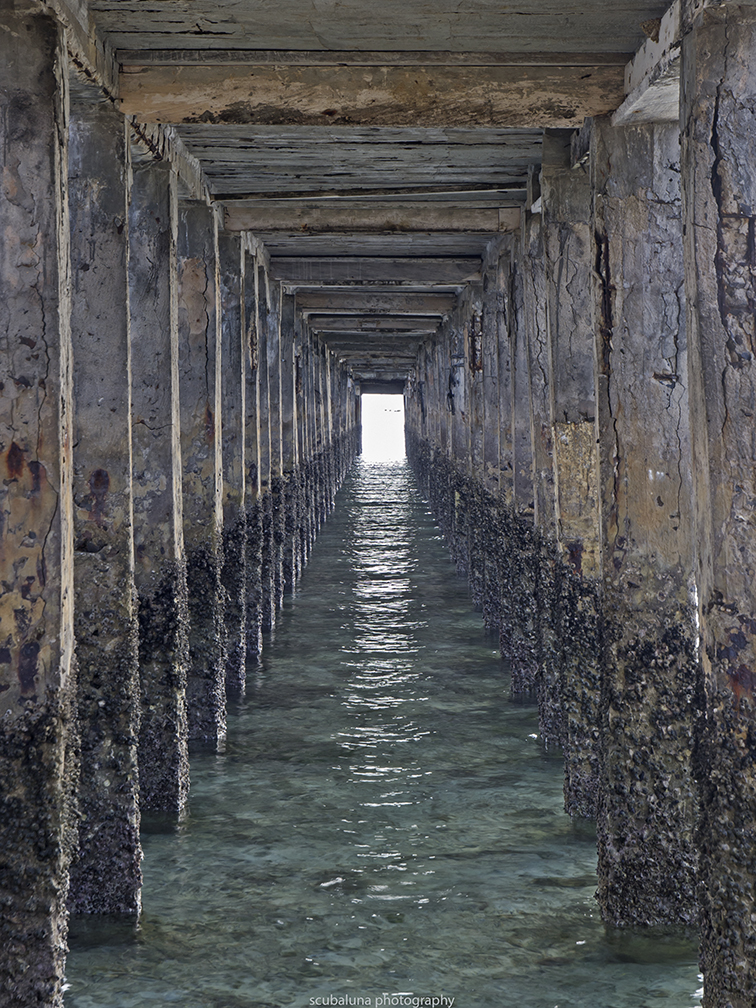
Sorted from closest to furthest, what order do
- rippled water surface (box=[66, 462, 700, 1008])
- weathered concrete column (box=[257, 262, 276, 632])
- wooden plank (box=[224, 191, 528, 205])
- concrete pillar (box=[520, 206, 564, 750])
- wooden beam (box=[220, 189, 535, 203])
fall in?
rippled water surface (box=[66, 462, 700, 1008]), concrete pillar (box=[520, 206, 564, 750]), wooden beam (box=[220, 189, 535, 203]), wooden plank (box=[224, 191, 528, 205]), weathered concrete column (box=[257, 262, 276, 632])

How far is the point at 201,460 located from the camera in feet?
23.5

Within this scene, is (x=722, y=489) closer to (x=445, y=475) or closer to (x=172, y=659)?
(x=172, y=659)

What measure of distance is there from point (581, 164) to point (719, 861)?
11.9 ft

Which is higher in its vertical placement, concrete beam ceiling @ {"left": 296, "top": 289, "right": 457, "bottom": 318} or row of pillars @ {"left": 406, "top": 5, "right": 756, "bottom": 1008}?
concrete beam ceiling @ {"left": 296, "top": 289, "right": 457, "bottom": 318}

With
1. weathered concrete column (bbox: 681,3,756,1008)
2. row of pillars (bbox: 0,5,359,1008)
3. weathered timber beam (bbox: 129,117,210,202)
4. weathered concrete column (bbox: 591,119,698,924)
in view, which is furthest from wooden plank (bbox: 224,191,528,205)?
weathered concrete column (bbox: 681,3,756,1008)

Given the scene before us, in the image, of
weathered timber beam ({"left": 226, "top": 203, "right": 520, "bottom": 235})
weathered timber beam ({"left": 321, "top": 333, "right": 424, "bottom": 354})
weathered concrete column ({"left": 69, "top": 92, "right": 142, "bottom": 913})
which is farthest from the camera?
weathered timber beam ({"left": 321, "top": 333, "right": 424, "bottom": 354})

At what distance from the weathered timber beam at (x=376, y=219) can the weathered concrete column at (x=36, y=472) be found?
4800 mm

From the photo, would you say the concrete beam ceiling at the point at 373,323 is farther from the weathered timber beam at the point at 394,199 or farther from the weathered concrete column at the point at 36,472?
the weathered concrete column at the point at 36,472

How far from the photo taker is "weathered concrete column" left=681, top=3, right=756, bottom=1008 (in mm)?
3027

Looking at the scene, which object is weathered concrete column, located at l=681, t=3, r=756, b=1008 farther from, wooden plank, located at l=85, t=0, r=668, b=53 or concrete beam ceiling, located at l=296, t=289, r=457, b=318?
concrete beam ceiling, located at l=296, t=289, r=457, b=318

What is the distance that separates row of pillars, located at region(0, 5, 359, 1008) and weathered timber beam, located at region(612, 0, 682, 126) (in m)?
2.04

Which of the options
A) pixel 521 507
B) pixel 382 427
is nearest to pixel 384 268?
pixel 521 507

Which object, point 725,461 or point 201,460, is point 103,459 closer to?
point 201,460

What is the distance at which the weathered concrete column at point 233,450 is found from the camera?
8352 millimetres
